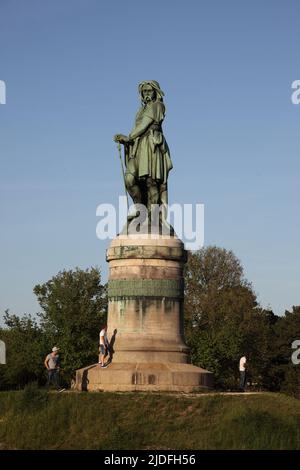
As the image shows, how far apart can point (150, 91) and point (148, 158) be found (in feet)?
7.24

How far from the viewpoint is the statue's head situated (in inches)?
1050

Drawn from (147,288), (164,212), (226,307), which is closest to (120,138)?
(164,212)

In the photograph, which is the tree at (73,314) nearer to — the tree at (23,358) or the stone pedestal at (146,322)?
the tree at (23,358)

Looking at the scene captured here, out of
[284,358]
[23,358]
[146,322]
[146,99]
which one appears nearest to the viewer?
[146,322]

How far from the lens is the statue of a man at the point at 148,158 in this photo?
2606cm

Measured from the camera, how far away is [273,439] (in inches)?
751

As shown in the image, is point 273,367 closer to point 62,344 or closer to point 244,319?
point 244,319

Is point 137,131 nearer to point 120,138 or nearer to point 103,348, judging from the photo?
point 120,138

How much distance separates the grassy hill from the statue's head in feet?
31.5

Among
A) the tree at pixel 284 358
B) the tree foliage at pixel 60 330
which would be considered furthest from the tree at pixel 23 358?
the tree at pixel 284 358

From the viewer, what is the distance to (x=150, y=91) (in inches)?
1049

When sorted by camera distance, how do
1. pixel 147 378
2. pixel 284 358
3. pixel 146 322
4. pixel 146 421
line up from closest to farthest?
pixel 146 421, pixel 147 378, pixel 146 322, pixel 284 358

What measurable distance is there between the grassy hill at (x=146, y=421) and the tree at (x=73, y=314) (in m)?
22.8

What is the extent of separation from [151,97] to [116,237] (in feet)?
15.0
